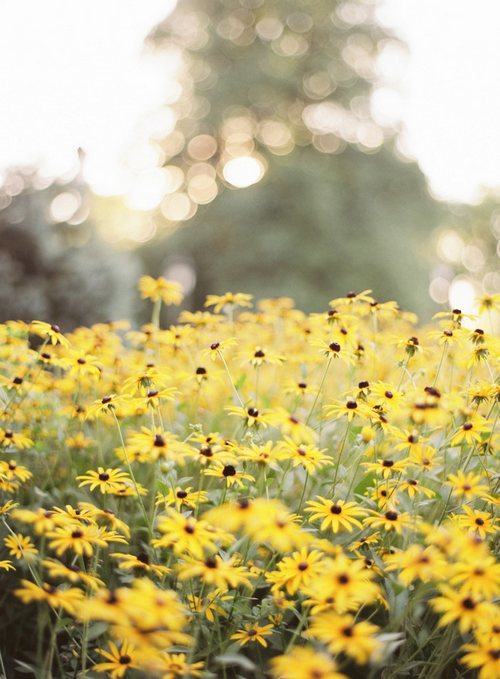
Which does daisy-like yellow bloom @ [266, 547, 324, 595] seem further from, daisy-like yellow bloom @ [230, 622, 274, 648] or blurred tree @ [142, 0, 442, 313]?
blurred tree @ [142, 0, 442, 313]

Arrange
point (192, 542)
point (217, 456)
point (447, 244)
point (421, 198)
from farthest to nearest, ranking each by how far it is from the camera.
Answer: point (447, 244)
point (421, 198)
point (217, 456)
point (192, 542)

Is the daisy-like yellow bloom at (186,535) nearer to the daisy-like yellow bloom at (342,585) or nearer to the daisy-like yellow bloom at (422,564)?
the daisy-like yellow bloom at (342,585)

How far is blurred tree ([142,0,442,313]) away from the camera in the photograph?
42.2 feet

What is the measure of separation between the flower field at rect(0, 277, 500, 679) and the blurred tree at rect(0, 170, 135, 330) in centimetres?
342

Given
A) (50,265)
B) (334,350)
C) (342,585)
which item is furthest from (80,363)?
(50,265)

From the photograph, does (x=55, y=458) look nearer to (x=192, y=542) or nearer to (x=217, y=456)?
(x=217, y=456)

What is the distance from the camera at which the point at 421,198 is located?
13.9 m

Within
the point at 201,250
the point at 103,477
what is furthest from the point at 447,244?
the point at 103,477

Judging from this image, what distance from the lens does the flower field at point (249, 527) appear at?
1.37 m

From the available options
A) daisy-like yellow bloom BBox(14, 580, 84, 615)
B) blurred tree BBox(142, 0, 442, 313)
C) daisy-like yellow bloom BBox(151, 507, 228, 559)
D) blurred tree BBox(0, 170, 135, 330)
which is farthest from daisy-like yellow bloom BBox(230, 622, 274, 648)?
blurred tree BBox(142, 0, 442, 313)

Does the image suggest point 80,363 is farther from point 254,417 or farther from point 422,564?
point 422,564

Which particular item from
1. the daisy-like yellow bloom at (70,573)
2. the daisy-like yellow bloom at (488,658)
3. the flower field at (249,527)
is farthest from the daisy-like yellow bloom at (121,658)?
the daisy-like yellow bloom at (488,658)

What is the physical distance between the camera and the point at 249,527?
4.36 ft

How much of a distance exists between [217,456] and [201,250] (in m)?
13.0
